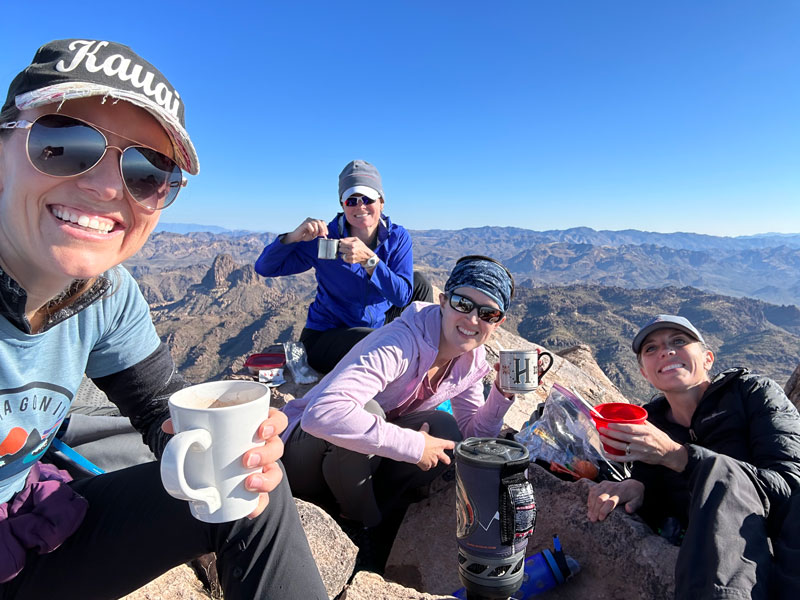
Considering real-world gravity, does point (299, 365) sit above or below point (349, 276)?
below

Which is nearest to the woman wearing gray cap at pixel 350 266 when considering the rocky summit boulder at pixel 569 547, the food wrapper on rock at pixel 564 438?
the food wrapper on rock at pixel 564 438

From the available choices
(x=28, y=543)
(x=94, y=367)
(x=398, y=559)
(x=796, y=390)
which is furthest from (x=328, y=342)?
(x=796, y=390)

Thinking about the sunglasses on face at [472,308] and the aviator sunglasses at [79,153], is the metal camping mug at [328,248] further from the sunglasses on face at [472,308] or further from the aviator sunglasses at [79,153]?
the aviator sunglasses at [79,153]

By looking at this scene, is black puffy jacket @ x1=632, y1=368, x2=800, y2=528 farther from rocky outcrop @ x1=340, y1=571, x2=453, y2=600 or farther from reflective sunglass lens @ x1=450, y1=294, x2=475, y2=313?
rocky outcrop @ x1=340, y1=571, x2=453, y2=600

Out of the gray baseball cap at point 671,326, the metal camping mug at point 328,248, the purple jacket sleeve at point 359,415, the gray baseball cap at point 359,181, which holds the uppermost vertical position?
the gray baseball cap at point 359,181

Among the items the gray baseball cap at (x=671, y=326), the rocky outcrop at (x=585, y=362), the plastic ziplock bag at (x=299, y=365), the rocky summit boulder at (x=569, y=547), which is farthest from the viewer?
the rocky outcrop at (x=585, y=362)

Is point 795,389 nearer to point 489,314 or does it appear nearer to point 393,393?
point 489,314

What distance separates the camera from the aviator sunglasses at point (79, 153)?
1.53m

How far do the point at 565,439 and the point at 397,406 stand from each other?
1676 mm

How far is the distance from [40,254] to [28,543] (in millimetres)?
1135

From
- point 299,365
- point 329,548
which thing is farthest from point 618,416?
point 299,365

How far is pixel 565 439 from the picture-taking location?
4.40 m

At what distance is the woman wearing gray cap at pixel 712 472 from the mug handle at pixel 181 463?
8.10ft

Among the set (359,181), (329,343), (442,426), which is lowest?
(442,426)
